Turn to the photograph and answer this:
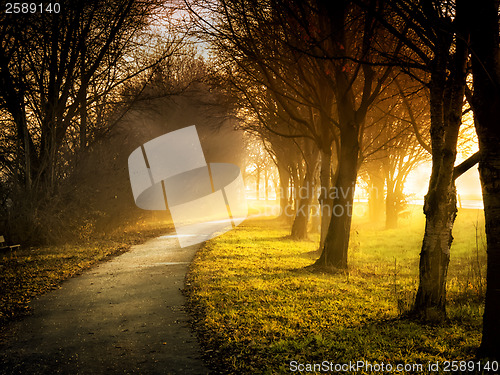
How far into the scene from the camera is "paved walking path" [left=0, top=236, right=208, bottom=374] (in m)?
4.18

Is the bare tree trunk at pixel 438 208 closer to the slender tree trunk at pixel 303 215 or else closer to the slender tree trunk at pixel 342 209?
the slender tree trunk at pixel 342 209

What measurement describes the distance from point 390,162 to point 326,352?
2115 cm

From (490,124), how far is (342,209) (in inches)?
245

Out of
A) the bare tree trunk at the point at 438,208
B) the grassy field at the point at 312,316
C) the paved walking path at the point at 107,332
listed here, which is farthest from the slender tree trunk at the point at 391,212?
the bare tree trunk at the point at 438,208

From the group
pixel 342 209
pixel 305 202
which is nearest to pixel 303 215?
pixel 305 202

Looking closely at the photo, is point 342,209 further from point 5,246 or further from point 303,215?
point 5,246

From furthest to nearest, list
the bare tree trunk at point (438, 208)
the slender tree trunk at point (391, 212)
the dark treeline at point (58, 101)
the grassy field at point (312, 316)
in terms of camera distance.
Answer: the slender tree trunk at point (391, 212) → the dark treeline at point (58, 101) → the bare tree trunk at point (438, 208) → the grassy field at point (312, 316)

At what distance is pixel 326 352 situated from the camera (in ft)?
14.7

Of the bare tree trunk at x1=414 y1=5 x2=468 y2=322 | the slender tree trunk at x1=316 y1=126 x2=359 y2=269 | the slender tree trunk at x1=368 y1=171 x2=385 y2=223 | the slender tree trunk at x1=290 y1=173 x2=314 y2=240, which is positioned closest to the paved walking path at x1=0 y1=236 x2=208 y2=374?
the bare tree trunk at x1=414 y1=5 x2=468 y2=322

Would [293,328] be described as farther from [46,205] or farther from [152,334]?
[46,205]

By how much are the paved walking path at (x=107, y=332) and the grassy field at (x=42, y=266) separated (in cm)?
35

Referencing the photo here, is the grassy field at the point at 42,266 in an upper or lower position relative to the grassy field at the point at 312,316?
upper

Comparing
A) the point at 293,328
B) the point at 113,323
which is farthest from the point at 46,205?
the point at 293,328

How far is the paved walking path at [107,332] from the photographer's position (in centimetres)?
418
